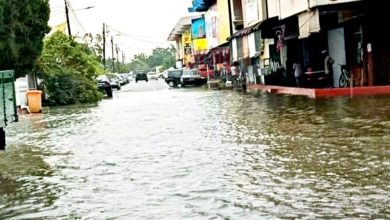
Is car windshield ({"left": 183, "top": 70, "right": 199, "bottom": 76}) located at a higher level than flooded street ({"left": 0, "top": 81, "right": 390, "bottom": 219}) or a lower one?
higher

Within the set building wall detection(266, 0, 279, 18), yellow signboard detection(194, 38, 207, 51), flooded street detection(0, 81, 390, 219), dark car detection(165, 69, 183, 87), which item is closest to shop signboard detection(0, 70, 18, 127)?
flooded street detection(0, 81, 390, 219)

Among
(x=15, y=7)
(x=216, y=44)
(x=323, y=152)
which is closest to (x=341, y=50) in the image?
(x=15, y=7)

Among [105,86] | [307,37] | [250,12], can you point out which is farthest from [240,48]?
[307,37]

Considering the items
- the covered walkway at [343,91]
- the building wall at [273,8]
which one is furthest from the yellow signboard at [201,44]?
the covered walkway at [343,91]

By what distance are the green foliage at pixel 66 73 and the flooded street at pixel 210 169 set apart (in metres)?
17.2

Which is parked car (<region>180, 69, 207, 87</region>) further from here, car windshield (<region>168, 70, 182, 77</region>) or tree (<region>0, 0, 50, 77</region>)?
tree (<region>0, 0, 50, 77</region>)

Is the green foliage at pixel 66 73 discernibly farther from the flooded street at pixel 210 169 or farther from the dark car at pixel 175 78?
the dark car at pixel 175 78

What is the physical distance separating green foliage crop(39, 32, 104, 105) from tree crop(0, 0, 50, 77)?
23.9ft

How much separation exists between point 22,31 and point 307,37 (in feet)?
39.4

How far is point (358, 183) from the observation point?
8.70 metres

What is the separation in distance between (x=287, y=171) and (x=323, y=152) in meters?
1.83

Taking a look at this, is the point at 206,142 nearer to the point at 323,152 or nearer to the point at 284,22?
the point at 323,152

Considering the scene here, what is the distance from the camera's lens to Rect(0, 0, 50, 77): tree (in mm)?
26531

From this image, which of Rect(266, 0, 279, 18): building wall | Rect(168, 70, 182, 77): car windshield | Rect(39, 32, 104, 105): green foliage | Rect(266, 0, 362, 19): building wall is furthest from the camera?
Rect(168, 70, 182, 77): car windshield
